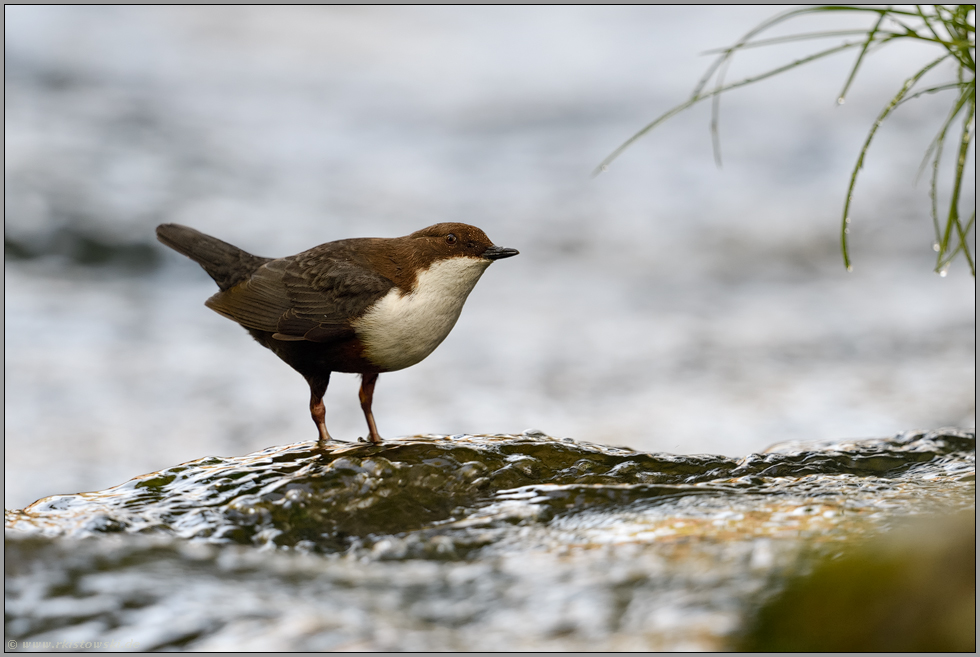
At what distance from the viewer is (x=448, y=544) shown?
94.0 inches

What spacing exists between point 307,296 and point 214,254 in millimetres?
698

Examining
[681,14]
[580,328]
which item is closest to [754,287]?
[580,328]

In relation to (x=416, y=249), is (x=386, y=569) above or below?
below

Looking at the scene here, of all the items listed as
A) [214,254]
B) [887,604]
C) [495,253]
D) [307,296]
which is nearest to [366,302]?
[307,296]

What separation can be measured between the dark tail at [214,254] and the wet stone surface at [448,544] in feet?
3.15

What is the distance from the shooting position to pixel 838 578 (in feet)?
5.81

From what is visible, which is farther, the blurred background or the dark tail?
the blurred background

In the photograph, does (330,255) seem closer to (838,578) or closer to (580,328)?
(838,578)

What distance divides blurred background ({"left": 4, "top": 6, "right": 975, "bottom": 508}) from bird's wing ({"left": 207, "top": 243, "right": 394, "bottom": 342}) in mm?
3074

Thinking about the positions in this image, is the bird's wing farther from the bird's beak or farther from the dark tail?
the bird's beak

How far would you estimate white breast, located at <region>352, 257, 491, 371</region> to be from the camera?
125 inches

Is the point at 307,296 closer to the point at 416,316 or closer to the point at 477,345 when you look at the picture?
the point at 416,316

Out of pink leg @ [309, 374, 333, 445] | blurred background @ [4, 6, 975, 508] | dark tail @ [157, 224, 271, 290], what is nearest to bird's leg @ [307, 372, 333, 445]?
pink leg @ [309, 374, 333, 445]

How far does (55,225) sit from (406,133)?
6120mm
